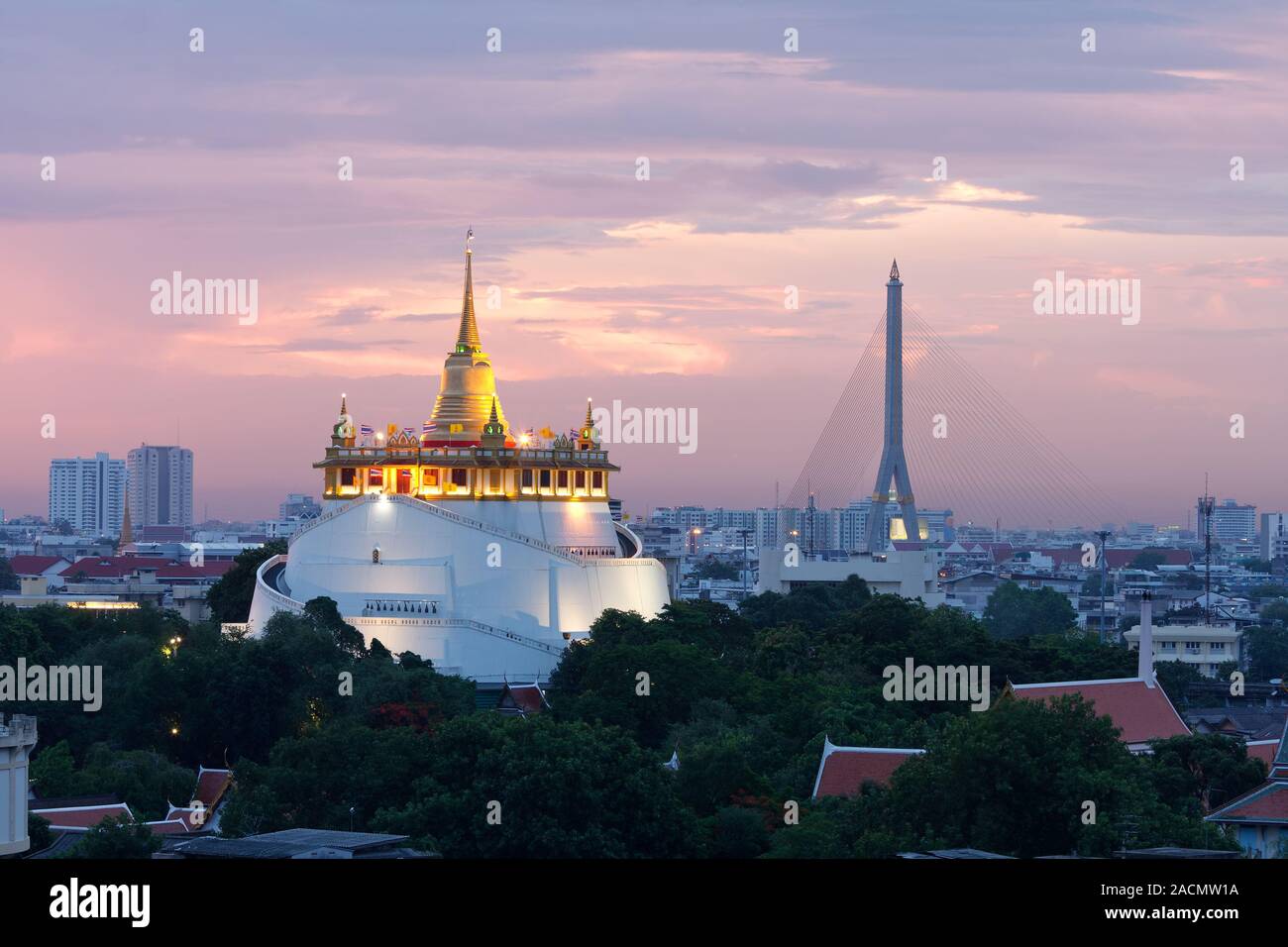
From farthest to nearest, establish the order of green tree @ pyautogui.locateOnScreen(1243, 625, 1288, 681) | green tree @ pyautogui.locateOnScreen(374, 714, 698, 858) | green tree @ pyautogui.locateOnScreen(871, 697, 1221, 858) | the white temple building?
green tree @ pyautogui.locateOnScreen(1243, 625, 1288, 681) < the white temple building < green tree @ pyautogui.locateOnScreen(374, 714, 698, 858) < green tree @ pyautogui.locateOnScreen(871, 697, 1221, 858)

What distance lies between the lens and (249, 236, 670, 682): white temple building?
53.5 metres

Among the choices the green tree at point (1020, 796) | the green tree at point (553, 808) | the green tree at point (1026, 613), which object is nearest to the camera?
the green tree at point (1020, 796)

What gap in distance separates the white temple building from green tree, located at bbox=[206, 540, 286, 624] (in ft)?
4.66

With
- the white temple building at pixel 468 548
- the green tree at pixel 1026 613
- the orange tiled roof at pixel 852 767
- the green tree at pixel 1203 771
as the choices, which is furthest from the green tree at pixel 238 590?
the green tree at pixel 1026 613

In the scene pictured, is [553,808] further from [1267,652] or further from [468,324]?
[1267,652]

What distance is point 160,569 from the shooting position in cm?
13312

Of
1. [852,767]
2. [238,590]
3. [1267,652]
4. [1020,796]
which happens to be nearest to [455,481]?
[238,590]

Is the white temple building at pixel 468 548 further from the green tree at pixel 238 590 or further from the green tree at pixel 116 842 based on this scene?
the green tree at pixel 116 842

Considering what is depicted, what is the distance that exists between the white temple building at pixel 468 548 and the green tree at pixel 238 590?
4.66ft

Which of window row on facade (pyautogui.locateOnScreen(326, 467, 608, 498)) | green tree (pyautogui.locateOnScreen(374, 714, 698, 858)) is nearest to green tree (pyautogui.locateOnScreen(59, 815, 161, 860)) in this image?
green tree (pyautogui.locateOnScreen(374, 714, 698, 858))

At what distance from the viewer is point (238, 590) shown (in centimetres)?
6100

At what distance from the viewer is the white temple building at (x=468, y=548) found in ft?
176

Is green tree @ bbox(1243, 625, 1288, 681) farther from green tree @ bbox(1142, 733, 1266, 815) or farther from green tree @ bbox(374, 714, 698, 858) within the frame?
green tree @ bbox(374, 714, 698, 858)

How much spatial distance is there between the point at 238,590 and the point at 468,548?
909 centimetres
